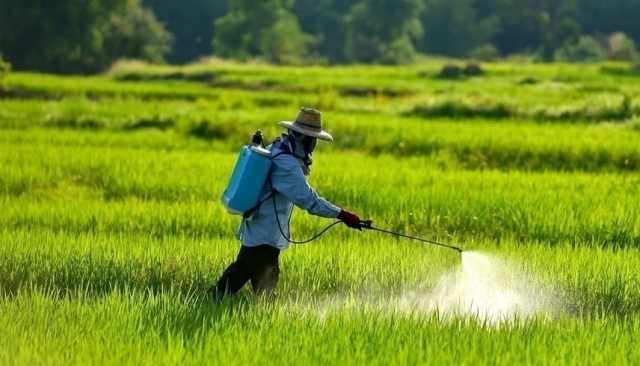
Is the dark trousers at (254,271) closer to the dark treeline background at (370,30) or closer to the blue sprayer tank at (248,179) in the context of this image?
the blue sprayer tank at (248,179)

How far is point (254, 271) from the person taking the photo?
5676 mm

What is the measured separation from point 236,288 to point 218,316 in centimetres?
54

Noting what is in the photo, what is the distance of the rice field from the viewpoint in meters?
4.80

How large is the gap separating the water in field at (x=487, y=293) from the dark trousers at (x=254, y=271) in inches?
29.7

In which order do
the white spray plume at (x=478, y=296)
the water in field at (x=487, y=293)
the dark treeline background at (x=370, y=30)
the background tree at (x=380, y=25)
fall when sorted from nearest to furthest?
the white spray plume at (x=478, y=296) → the water in field at (x=487, y=293) → the dark treeline background at (x=370, y=30) → the background tree at (x=380, y=25)

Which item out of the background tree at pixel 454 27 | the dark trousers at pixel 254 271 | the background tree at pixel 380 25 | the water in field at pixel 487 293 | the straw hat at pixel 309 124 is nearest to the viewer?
the straw hat at pixel 309 124

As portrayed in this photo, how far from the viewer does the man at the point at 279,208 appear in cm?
541

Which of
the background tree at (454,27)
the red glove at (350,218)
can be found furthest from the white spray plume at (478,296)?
the background tree at (454,27)

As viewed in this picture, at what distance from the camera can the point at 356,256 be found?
23.6 ft

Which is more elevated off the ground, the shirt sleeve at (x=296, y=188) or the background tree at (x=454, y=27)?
the shirt sleeve at (x=296, y=188)

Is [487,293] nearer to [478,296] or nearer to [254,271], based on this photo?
[478,296]

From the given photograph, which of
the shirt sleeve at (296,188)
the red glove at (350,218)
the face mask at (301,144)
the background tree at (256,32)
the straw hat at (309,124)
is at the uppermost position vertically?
the straw hat at (309,124)

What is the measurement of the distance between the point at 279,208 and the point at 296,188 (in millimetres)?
215

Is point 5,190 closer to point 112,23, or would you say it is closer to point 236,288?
point 236,288
